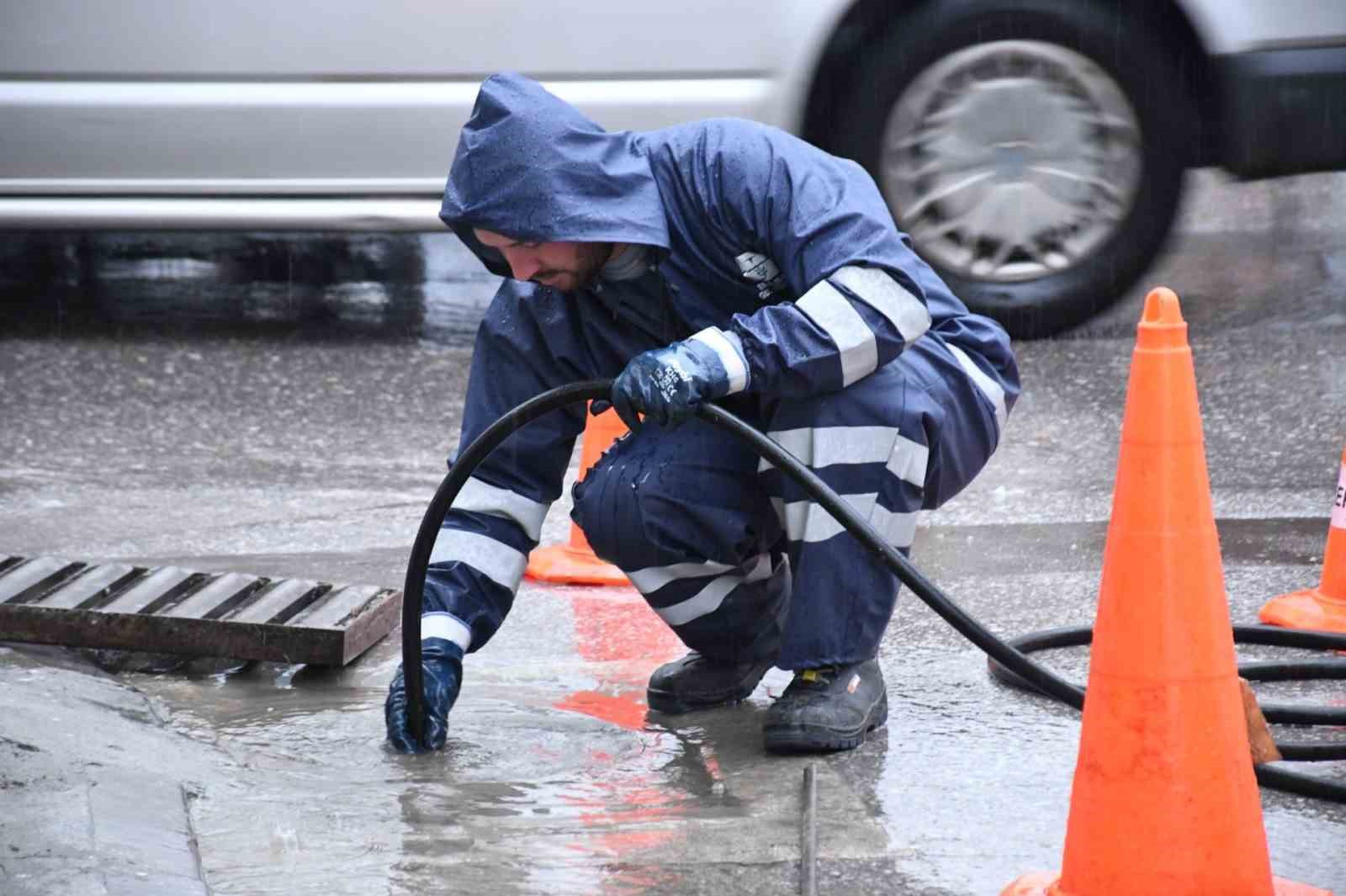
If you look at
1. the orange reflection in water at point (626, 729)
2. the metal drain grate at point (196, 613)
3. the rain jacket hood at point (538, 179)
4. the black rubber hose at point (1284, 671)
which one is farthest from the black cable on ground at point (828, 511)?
the metal drain grate at point (196, 613)

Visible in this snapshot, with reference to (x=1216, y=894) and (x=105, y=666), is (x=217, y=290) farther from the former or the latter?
(x=1216, y=894)

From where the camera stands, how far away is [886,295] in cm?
277

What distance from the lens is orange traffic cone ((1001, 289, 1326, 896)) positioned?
2.18 meters

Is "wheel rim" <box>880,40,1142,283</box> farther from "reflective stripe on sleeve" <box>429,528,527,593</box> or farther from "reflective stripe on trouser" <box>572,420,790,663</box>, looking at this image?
"reflective stripe on sleeve" <box>429,528,527,593</box>

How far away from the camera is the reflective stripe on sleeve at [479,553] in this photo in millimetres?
3072

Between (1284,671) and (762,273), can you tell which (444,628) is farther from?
(1284,671)

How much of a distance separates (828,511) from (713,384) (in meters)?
0.24

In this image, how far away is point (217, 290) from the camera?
6.79m

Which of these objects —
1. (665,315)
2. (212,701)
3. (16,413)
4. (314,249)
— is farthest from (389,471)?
(314,249)

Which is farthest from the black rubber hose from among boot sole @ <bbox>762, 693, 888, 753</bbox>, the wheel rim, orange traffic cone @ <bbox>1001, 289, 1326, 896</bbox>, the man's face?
the wheel rim

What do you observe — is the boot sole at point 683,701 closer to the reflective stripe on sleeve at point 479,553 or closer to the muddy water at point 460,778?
the muddy water at point 460,778

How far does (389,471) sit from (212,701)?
165cm

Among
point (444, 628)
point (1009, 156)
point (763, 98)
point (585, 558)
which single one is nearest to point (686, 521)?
point (444, 628)

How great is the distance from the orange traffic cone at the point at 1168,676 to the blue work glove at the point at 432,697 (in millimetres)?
1117
